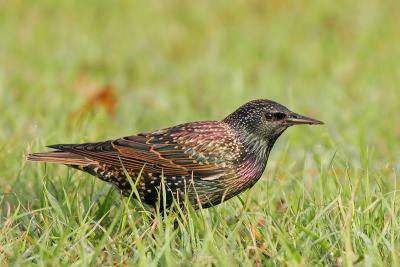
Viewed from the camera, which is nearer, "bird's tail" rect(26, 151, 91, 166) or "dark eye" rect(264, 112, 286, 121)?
"bird's tail" rect(26, 151, 91, 166)

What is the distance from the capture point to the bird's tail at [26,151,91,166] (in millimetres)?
5238

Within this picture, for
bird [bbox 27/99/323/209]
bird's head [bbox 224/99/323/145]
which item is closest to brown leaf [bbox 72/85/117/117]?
bird [bbox 27/99/323/209]

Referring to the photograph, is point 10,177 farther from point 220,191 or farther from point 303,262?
point 303,262

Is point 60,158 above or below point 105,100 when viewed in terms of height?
below

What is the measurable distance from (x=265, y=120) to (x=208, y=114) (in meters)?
3.14

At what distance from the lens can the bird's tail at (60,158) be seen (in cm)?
524

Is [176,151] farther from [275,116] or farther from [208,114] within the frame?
[208,114]

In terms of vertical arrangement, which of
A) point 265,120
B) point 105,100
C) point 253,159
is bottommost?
point 253,159

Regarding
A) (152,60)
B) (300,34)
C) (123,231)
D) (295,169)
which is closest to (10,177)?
(123,231)

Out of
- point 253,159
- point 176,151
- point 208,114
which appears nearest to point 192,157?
point 176,151

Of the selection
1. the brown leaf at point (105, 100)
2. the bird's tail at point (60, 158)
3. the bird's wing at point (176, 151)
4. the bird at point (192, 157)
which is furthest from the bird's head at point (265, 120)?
the brown leaf at point (105, 100)

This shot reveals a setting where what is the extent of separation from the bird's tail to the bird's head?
905 millimetres

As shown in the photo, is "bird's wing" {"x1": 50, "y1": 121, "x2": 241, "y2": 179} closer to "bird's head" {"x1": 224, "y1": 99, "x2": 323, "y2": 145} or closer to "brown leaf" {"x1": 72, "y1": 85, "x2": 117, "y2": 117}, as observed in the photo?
"bird's head" {"x1": 224, "y1": 99, "x2": 323, "y2": 145}

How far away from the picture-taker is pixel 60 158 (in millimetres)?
5270
